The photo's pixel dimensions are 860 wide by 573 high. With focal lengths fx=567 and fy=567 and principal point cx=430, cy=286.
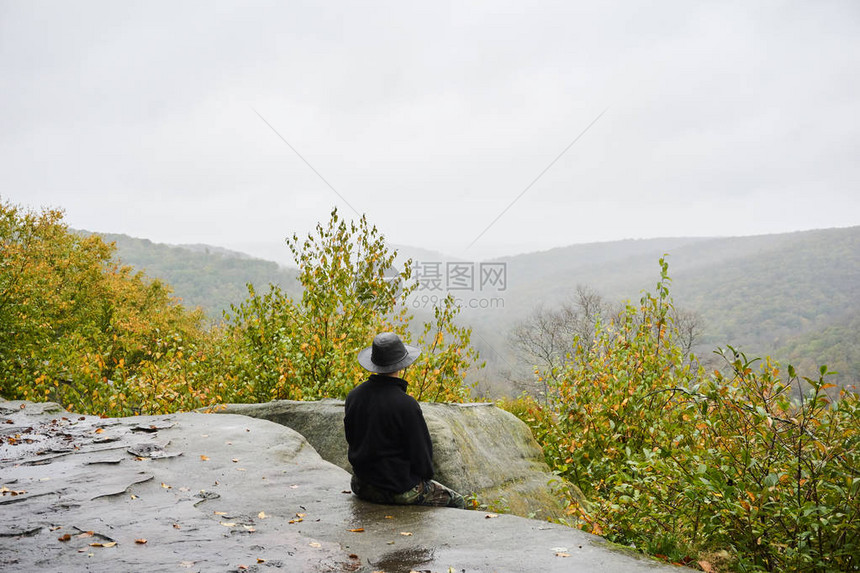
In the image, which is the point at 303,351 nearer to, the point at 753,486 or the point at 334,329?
the point at 334,329

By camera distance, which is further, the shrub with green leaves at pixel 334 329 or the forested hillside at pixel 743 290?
the forested hillside at pixel 743 290

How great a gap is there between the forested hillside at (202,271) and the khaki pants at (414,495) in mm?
77039

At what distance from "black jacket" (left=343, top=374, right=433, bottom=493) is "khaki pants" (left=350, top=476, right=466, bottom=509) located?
0.08 m

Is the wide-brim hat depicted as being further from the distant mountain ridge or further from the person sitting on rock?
the distant mountain ridge

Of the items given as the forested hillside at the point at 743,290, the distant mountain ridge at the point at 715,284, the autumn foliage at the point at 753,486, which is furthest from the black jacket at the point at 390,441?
the distant mountain ridge at the point at 715,284

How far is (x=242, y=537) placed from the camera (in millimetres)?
4871

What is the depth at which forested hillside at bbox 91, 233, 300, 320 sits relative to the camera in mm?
87000

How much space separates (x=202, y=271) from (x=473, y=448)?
97.2 metres

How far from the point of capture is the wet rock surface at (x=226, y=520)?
4.29m

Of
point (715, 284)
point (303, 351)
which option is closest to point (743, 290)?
point (715, 284)

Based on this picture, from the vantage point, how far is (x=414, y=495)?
19.9 feet

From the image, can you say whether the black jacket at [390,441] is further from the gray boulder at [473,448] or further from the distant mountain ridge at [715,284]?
the distant mountain ridge at [715,284]

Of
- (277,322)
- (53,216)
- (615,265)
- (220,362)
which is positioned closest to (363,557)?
(277,322)

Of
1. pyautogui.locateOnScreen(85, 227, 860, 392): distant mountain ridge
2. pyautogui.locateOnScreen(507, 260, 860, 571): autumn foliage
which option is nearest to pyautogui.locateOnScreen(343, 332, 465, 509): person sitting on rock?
pyautogui.locateOnScreen(507, 260, 860, 571): autumn foliage
